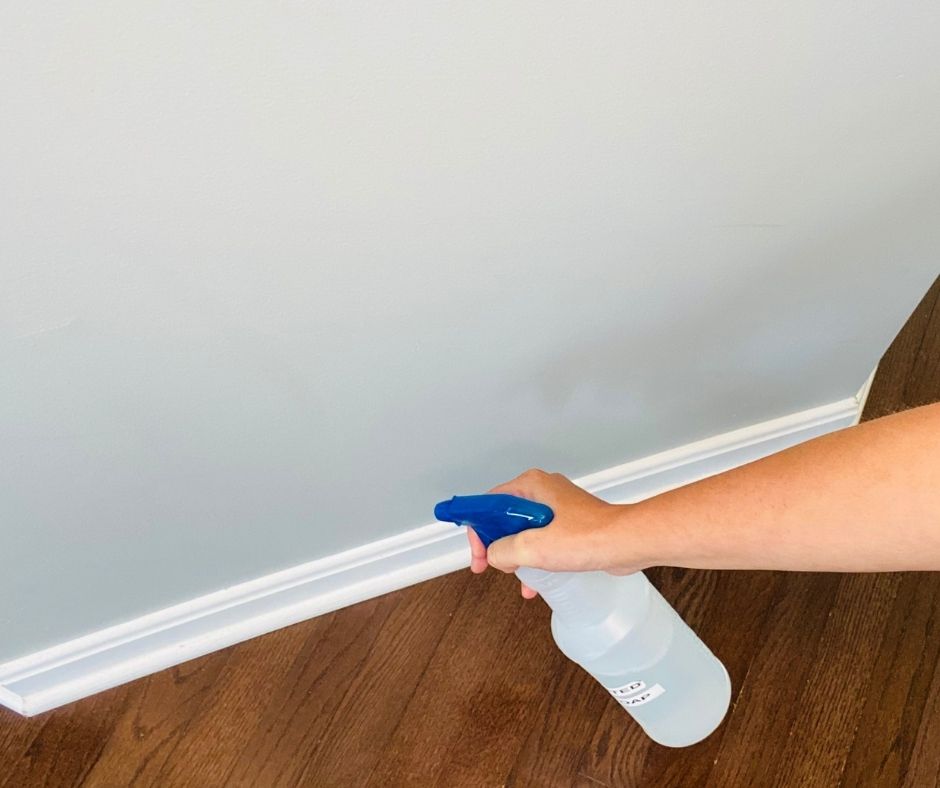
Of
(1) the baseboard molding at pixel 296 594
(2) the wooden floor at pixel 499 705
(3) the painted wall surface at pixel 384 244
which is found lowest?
(2) the wooden floor at pixel 499 705

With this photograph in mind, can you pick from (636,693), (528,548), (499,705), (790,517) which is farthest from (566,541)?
(499,705)

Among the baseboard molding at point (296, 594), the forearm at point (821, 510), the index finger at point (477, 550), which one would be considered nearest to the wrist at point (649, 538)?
the forearm at point (821, 510)

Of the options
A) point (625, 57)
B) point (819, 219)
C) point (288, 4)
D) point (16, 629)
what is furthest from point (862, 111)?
point (16, 629)

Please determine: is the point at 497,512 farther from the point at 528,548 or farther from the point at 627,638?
the point at 627,638

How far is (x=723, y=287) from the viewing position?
0.76 meters

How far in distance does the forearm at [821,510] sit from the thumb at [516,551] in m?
0.06

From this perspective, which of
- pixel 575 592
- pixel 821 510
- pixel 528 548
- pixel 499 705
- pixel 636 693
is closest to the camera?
pixel 821 510

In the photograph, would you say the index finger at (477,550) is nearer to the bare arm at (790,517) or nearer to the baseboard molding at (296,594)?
the bare arm at (790,517)

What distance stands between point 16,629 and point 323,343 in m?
0.51

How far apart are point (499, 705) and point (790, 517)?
548 millimetres

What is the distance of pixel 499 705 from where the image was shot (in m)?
0.99

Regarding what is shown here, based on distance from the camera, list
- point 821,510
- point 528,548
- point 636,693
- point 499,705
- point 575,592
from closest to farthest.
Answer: point 821,510 < point 528,548 < point 575,592 < point 636,693 < point 499,705

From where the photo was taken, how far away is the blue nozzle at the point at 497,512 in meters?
0.63

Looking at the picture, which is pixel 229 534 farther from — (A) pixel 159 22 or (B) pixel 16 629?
(A) pixel 159 22
